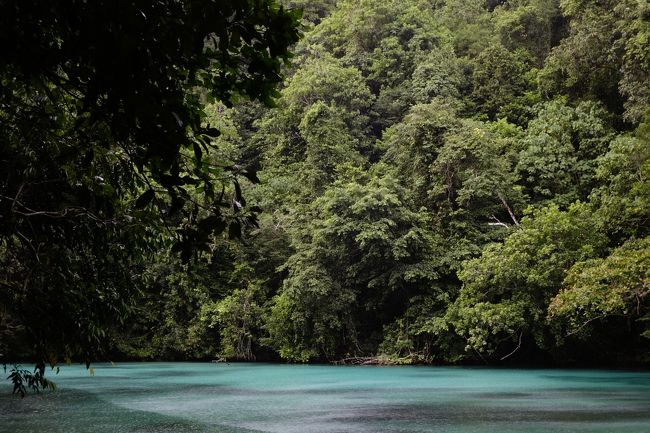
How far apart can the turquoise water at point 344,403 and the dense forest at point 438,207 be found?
4.56 ft

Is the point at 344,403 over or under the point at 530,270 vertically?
under

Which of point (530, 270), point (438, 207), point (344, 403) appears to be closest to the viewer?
point (344, 403)

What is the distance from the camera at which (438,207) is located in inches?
732

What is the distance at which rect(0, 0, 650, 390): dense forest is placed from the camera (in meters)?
14.9

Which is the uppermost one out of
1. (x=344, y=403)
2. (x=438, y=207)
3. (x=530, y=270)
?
(x=438, y=207)

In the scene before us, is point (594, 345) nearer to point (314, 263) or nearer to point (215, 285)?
point (314, 263)

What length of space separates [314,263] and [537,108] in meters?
7.95

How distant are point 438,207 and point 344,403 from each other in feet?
31.0

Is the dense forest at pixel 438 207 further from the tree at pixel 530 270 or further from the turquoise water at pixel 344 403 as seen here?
the turquoise water at pixel 344 403

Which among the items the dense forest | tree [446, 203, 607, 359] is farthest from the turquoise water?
the dense forest

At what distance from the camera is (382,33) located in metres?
25.2

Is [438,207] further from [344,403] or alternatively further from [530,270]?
[344,403]

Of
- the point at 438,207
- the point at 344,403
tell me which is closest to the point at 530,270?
the point at 438,207

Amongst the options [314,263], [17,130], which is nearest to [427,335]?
[314,263]
